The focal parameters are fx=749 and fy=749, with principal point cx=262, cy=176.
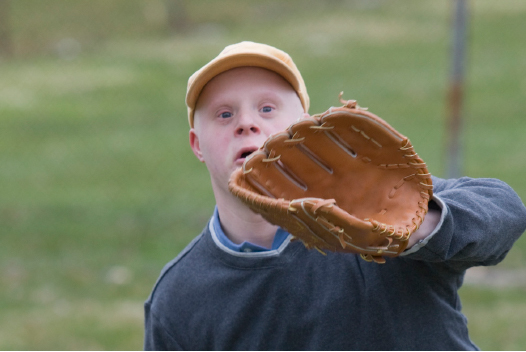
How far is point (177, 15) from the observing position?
42.5 ft

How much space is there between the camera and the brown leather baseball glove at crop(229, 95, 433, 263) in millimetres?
1535

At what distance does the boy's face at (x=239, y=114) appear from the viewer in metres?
2.00

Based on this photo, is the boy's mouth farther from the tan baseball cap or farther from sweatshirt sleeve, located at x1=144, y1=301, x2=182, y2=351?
sweatshirt sleeve, located at x1=144, y1=301, x2=182, y2=351

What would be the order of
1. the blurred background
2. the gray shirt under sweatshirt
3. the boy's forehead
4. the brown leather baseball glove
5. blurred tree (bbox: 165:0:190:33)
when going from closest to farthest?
the brown leather baseball glove < the gray shirt under sweatshirt < the boy's forehead < the blurred background < blurred tree (bbox: 165:0:190:33)

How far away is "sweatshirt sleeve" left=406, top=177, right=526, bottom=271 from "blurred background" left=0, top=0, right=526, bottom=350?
8.11 feet

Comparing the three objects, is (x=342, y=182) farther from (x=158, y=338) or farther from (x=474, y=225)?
(x=158, y=338)

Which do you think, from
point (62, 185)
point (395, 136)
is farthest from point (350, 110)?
point (62, 185)

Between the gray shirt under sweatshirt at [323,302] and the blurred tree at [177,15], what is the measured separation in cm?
1096

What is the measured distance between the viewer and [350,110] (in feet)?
5.32

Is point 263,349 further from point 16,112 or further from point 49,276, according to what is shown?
point 16,112

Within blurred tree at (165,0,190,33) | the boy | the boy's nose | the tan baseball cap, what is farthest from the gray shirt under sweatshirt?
blurred tree at (165,0,190,33)

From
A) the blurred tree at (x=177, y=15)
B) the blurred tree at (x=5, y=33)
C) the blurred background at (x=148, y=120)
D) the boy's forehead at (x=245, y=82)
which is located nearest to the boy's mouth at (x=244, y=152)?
the boy's forehead at (x=245, y=82)

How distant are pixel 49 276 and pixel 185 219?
138 cm

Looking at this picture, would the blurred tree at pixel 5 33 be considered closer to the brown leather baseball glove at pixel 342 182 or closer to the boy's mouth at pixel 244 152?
the boy's mouth at pixel 244 152
